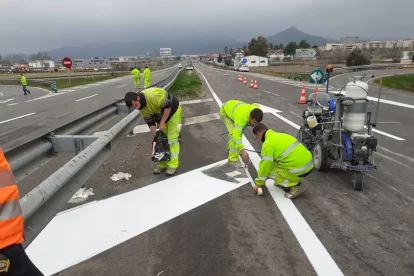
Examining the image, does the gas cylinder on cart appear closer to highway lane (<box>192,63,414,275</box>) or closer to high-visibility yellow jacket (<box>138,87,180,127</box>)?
highway lane (<box>192,63,414,275</box>)

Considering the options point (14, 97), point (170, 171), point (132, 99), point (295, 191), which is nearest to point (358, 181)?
point (295, 191)

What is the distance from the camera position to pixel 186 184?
5152 mm

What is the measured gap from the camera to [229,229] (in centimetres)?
372

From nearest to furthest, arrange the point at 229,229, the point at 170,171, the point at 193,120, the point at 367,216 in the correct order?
1. the point at 229,229
2. the point at 367,216
3. the point at 170,171
4. the point at 193,120

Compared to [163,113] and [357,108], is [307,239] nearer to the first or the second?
[357,108]

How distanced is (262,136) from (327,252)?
2.02m

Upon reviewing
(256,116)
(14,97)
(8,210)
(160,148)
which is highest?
(8,210)

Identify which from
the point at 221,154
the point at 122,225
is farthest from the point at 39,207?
the point at 221,154

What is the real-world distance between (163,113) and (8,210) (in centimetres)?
396

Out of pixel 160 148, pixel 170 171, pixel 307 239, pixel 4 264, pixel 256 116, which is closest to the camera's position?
pixel 4 264

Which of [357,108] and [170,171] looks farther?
[170,171]

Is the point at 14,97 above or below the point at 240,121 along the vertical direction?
below

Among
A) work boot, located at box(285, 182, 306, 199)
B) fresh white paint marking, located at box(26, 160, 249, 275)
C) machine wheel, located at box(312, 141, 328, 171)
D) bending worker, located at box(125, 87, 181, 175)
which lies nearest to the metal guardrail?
fresh white paint marking, located at box(26, 160, 249, 275)

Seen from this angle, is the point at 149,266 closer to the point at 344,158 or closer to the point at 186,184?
the point at 186,184
